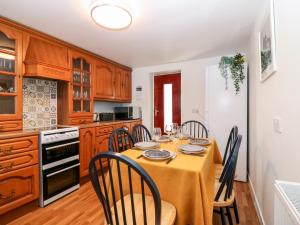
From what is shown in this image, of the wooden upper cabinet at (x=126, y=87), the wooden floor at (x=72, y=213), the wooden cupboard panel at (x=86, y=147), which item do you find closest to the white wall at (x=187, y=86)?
the wooden upper cabinet at (x=126, y=87)

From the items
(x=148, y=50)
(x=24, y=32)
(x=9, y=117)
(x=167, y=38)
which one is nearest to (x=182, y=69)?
(x=148, y=50)

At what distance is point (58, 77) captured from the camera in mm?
2357

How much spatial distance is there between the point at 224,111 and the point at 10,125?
2880 mm

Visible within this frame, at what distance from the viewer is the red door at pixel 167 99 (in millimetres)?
3809

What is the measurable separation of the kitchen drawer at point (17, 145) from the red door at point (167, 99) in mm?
2634

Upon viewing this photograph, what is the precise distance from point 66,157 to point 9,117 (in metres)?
0.79

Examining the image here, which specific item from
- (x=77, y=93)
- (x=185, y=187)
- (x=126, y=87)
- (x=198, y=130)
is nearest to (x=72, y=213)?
(x=185, y=187)

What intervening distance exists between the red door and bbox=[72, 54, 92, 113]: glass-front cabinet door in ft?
5.39

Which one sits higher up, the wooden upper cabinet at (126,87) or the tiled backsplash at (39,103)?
the wooden upper cabinet at (126,87)

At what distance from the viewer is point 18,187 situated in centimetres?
175

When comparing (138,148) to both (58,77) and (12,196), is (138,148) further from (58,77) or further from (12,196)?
(58,77)

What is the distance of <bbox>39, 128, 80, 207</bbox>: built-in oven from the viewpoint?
75.6 inches

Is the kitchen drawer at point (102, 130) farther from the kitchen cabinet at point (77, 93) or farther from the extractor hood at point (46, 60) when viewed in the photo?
the extractor hood at point (46, 60)

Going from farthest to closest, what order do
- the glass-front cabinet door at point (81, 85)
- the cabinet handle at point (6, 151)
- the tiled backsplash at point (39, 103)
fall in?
1. the glass-front cabinet door at point (81, 85)
2. the tiled backsplash at point (39, 103)
3. the cabinet handle at point (6, 151)
